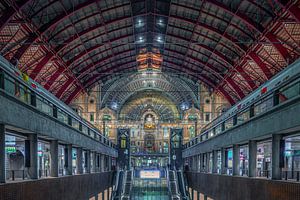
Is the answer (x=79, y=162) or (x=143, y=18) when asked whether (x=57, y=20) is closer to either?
(x=143, y=18)

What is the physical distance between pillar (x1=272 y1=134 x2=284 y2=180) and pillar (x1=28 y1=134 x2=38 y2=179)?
934 cm

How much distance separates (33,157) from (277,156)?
31.5ft

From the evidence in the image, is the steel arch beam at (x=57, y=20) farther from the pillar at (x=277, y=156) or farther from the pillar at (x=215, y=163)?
the pillar at (x=277, y=156)

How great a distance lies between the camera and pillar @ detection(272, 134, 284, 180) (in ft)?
51.6

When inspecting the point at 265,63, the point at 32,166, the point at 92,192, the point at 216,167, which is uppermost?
the point at 265,63

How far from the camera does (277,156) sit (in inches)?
622

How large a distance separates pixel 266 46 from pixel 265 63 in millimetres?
4426

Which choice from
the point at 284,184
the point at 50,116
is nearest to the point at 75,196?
the point at 50,116

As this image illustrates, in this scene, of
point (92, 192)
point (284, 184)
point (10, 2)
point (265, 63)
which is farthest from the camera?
point (265, 63)

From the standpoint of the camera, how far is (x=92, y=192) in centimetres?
3375

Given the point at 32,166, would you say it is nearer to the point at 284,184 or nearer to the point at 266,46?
the point at 284,184

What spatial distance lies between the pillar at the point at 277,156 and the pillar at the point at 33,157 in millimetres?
9338

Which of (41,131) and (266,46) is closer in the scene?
(41,131)

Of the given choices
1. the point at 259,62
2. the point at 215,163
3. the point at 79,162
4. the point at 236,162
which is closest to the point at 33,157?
the point at 236,162
